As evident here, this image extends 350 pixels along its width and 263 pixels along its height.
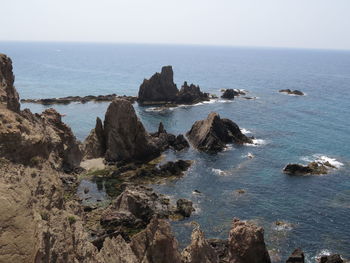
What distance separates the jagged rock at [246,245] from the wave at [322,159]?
43364 mm

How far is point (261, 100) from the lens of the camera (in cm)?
15700

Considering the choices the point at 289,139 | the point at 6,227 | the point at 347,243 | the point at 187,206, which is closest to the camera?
the point at 6,227

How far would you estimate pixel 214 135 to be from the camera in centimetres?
9144

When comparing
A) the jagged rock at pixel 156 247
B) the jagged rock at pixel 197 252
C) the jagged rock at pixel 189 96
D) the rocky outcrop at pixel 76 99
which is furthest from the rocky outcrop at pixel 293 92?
the jagged rock at pixel 156 247

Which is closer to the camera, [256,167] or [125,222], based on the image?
[125,222]

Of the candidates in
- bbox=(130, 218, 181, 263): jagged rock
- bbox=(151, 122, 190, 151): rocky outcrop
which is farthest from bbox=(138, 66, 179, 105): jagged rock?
bbox=(130, 218, 181, 263): jagged rock

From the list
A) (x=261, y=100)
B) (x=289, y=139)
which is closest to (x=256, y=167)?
(x=289, y=139)

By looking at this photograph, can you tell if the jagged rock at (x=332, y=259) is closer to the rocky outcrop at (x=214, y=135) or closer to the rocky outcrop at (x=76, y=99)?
the rocky outcrop at (x=214, y=135)

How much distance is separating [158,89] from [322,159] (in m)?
79.9

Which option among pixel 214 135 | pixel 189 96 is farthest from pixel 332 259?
pixel 189 96

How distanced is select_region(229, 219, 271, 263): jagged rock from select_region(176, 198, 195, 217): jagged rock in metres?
14.8

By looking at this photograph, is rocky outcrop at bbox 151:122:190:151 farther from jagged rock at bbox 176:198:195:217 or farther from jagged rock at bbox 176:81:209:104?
jagged rock at bbox 176:81:209:104

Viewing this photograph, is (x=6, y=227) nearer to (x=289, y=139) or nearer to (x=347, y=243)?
(x=347, y=243)

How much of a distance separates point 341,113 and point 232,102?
39.7m
